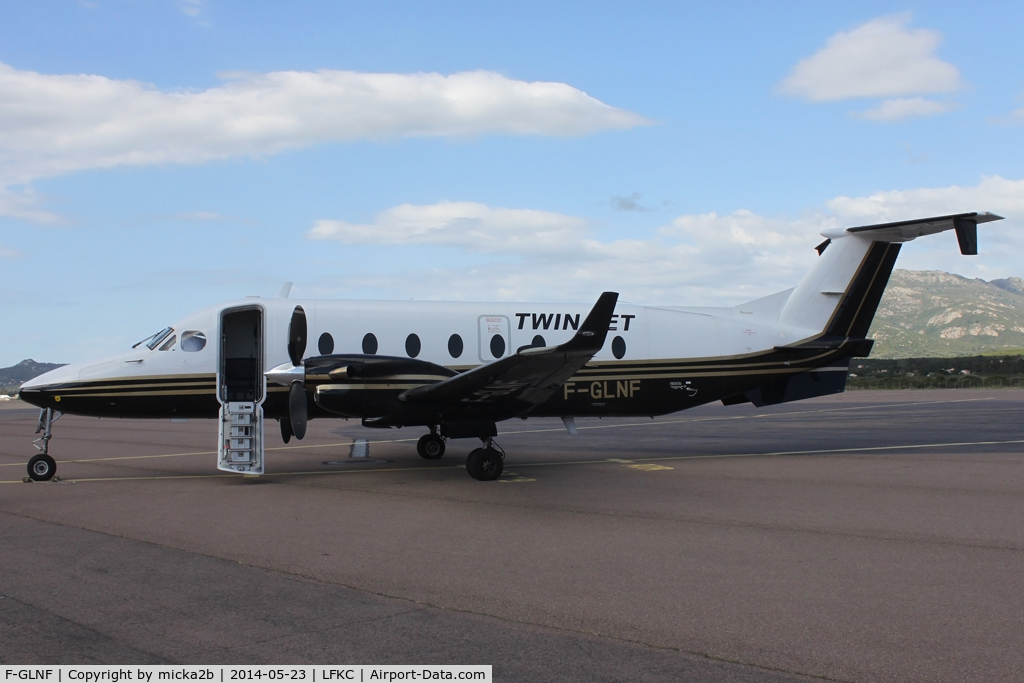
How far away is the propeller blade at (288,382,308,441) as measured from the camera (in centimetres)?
1277

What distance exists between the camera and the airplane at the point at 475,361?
1316 cm

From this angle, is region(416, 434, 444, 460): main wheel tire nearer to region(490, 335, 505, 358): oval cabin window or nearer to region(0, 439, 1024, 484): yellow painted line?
region(0, 439, 1024, 484): yellow painted line

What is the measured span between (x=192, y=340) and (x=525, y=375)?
20.6ft

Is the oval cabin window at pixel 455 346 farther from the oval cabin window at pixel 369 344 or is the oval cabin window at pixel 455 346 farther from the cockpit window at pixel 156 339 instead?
the cockpit window at pixel 156 339

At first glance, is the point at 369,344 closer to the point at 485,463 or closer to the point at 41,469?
the point at 485,463

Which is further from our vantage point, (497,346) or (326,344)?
(497,346)

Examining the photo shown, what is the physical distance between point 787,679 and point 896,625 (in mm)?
1453

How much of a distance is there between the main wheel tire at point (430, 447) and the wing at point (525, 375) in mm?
3462

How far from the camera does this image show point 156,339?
14617 millimetres

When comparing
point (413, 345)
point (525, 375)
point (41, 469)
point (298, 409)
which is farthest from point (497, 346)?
point (41, 469)

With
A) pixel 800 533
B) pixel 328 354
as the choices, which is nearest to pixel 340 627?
pixel 800 533

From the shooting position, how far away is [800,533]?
904 centimetres

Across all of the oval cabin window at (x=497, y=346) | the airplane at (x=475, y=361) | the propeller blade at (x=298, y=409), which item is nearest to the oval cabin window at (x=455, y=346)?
the airplane at (x=475, y=361)

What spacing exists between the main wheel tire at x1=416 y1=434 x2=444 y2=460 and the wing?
3.46 metres
